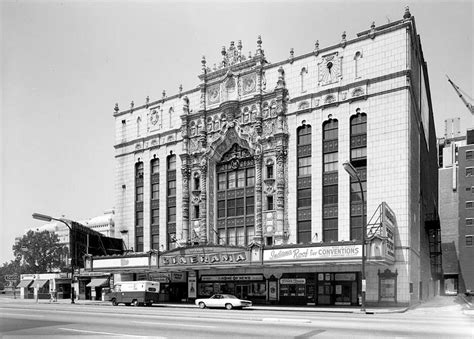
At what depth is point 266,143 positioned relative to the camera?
47281 millimetres

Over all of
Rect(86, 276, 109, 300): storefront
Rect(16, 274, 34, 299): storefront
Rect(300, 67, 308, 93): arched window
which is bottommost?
Rect(16, 274, 34, 299): storefront

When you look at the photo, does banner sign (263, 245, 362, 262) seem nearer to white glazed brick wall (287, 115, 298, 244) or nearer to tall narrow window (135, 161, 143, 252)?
white glazed brick wall (287, 115, 298, 244)

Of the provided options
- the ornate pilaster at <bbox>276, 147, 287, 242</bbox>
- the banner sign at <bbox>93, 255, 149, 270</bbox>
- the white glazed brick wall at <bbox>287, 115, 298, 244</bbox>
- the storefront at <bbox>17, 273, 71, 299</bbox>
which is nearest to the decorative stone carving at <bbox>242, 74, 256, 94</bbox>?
the white glazed brick wall at <bbox>287, 115, 298, 244</bbox>

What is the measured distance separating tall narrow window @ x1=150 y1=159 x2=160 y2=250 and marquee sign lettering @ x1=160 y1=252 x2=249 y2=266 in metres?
7.67

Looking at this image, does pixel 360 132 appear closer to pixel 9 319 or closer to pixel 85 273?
pixel 9 319

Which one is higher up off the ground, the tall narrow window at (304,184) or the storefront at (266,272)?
the tall narrow window at (304,184)

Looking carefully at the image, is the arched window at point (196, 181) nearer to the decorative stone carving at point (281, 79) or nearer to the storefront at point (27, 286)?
the decorative stone carving at point (281, 79)

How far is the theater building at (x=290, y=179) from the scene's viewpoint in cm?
3988

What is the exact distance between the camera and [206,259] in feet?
147

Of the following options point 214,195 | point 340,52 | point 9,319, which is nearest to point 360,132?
point 340,52

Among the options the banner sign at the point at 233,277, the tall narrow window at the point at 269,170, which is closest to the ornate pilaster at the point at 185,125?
the tall narrow window at the point at 269,170

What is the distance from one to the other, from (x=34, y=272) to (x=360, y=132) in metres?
58.7

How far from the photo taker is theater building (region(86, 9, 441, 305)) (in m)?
39.9

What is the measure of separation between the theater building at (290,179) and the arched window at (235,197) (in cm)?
12
